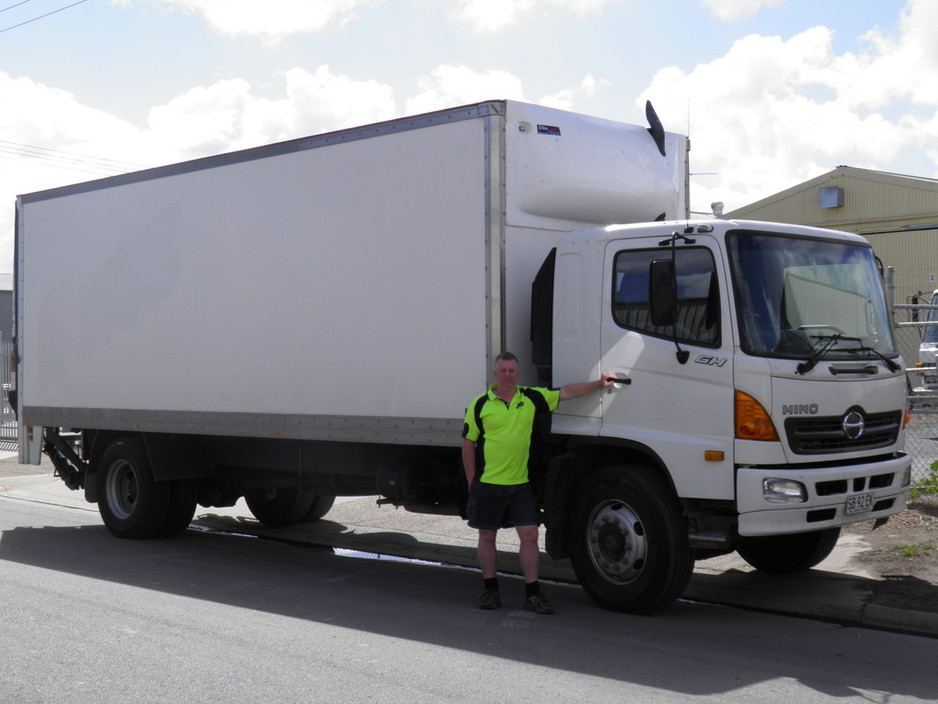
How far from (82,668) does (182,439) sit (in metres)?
4.97

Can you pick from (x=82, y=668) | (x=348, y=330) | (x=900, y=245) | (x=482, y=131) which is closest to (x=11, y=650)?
(x=82, y=668)

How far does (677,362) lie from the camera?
7.38 metres

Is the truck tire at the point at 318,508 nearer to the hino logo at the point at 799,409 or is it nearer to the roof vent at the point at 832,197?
the hino logo at the point at 799,409

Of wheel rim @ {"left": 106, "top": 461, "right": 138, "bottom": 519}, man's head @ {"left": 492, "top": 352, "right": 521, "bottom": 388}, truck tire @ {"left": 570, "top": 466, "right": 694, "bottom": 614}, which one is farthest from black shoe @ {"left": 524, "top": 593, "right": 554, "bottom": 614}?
wheel rim @ {"left": 106, "top": 461, "right": 138, "bottom": 519}

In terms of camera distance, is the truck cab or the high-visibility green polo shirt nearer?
the truck cab

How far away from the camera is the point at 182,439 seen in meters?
11.2

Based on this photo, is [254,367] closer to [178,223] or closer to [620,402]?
[178,223]

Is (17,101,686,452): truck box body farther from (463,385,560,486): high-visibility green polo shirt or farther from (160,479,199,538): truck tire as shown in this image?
(160,479,199,538): truck tire

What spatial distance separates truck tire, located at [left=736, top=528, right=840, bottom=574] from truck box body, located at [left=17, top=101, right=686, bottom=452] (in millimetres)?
2663

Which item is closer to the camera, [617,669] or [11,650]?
[617,669]

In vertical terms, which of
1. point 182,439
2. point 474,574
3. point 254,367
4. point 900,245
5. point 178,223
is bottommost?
point 474,574

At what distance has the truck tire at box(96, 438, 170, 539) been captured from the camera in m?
11.3

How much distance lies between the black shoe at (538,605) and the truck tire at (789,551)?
1.96 m

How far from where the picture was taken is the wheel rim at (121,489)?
38.4 feet
